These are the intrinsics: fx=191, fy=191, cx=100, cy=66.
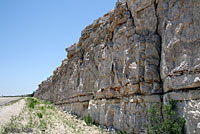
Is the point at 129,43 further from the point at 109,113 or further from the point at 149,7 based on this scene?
the point at 109,113

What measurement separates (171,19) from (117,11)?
260 inches

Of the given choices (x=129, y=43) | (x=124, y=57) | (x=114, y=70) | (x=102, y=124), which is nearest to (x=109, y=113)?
(x=102, y=124)

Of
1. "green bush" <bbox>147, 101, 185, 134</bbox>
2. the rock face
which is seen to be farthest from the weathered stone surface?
"green bush" <bbox>147, 101, 185, 134</bbox>

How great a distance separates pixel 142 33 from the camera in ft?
42.0

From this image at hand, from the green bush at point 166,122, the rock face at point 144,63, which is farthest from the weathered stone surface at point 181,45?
the green bush at point 166,122

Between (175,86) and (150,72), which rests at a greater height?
(150,72)

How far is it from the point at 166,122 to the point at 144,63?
159 inches

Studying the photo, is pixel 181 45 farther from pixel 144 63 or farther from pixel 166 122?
pixel 166 122

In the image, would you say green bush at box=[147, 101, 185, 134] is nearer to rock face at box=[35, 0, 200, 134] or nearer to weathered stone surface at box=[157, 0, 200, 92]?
rock face at box=[35, 0, 200, 134]

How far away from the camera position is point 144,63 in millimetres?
11914

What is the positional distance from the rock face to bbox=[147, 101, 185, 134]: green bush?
1.07 feet

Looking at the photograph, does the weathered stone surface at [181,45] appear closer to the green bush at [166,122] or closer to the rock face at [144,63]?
the rock face at [144,63]

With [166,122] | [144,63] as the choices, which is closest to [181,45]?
[144,63]

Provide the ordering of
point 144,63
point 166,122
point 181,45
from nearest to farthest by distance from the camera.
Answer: point 166,122 < point 181,45 < point 144,63
